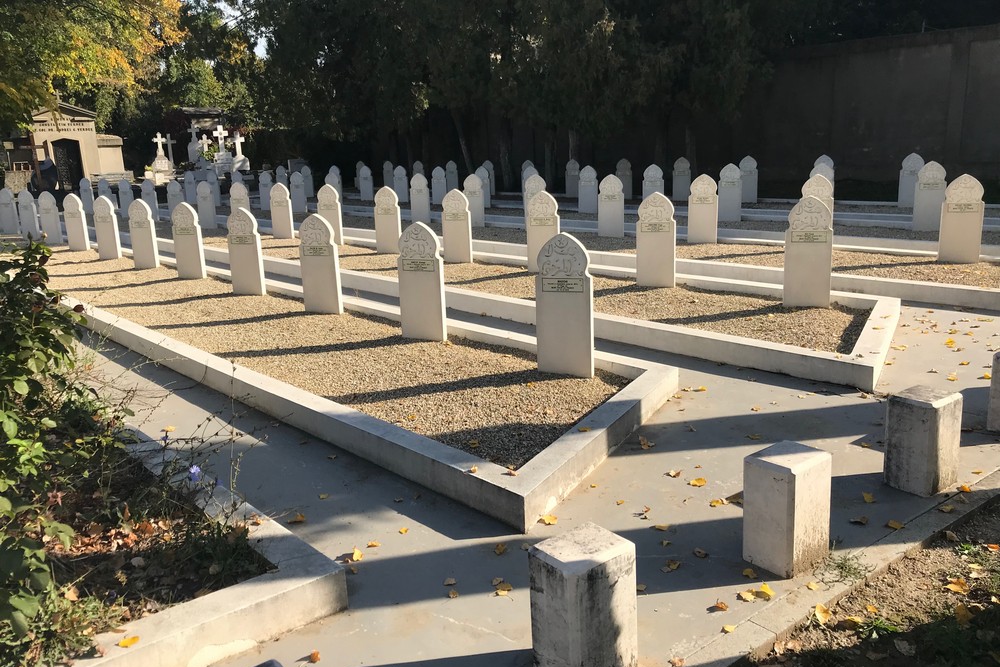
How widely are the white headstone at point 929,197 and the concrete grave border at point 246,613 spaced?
1347 centimetres

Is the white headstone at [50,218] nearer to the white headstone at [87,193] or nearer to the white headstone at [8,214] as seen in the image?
the white headstone at [8,214]

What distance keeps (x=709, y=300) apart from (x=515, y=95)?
1300 cm

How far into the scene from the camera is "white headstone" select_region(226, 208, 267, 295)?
36.6 feet

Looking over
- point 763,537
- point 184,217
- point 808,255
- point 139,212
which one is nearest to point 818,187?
point 808,255

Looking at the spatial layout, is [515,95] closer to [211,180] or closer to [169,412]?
[211,180]

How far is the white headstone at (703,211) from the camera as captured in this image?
14.1 metres

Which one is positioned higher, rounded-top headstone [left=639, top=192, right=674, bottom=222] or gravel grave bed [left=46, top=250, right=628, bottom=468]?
rounded-top headstone [left=639, top=192, right=674, bottom=222]

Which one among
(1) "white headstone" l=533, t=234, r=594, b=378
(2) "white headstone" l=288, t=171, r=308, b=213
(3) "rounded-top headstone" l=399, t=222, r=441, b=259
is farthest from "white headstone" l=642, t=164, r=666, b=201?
(1) "white headstone" l=533, t=234, r=594, b=378

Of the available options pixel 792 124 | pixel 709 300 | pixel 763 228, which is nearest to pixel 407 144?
pixel 792 124

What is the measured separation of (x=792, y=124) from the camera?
77.3 ft

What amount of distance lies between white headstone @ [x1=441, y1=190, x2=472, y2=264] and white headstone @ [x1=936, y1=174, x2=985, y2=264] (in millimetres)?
6942

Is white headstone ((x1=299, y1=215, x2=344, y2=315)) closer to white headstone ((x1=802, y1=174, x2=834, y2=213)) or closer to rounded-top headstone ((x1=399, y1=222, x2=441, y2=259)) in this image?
rounded-top headstone ((x1=399, y1=222, x2=441, y2=259))

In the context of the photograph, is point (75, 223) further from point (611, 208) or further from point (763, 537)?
point (763, 537)

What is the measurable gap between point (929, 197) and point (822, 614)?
40.9ft
